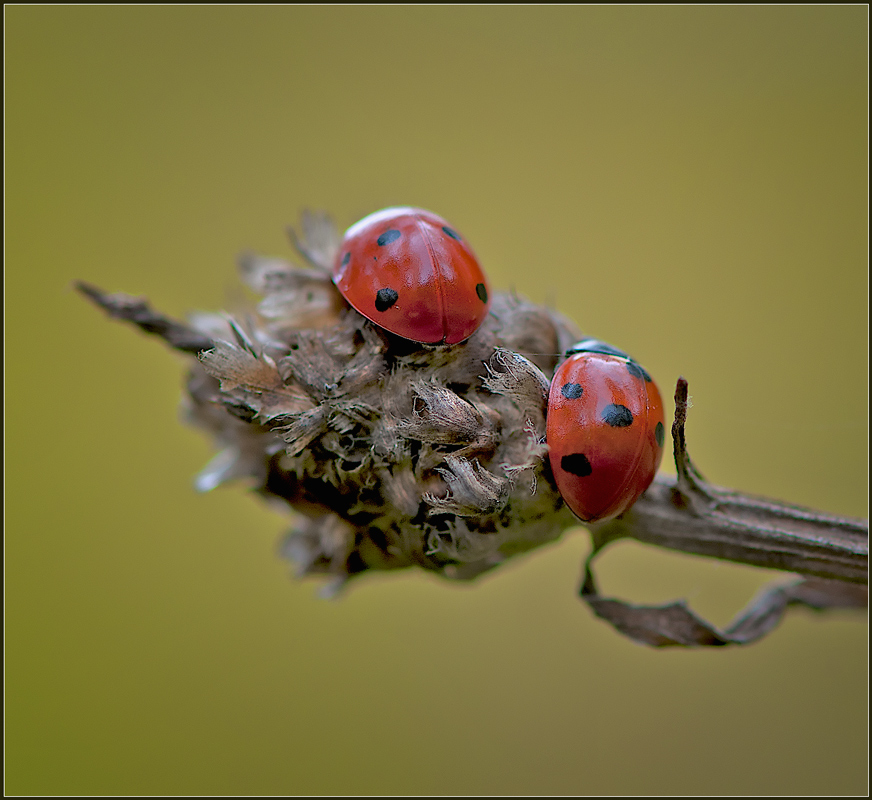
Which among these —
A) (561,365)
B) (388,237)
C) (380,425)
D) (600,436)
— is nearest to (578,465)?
(600,436)

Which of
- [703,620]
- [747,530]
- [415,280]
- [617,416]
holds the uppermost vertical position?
Answer: [415,280]

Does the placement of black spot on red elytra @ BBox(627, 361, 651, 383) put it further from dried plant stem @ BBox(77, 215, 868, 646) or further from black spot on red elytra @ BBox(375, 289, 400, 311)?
black spot on red elytra @ BBox(375, 289, 400, 311)

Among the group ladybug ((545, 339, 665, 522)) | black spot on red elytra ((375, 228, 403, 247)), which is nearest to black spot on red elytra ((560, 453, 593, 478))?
ladybug ((545, 339, 665, 522))

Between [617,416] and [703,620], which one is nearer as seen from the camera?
[617,416]

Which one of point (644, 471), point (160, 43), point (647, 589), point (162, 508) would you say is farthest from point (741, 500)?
point (160, 43)

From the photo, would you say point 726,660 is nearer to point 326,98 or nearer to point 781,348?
point 781,348

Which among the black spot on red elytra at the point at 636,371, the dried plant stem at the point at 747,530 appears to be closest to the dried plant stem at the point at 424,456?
the dried plant stem at the point at 747,530

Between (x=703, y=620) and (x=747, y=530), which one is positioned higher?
(x=747, y=530)

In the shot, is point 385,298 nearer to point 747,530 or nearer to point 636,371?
point 636,371
